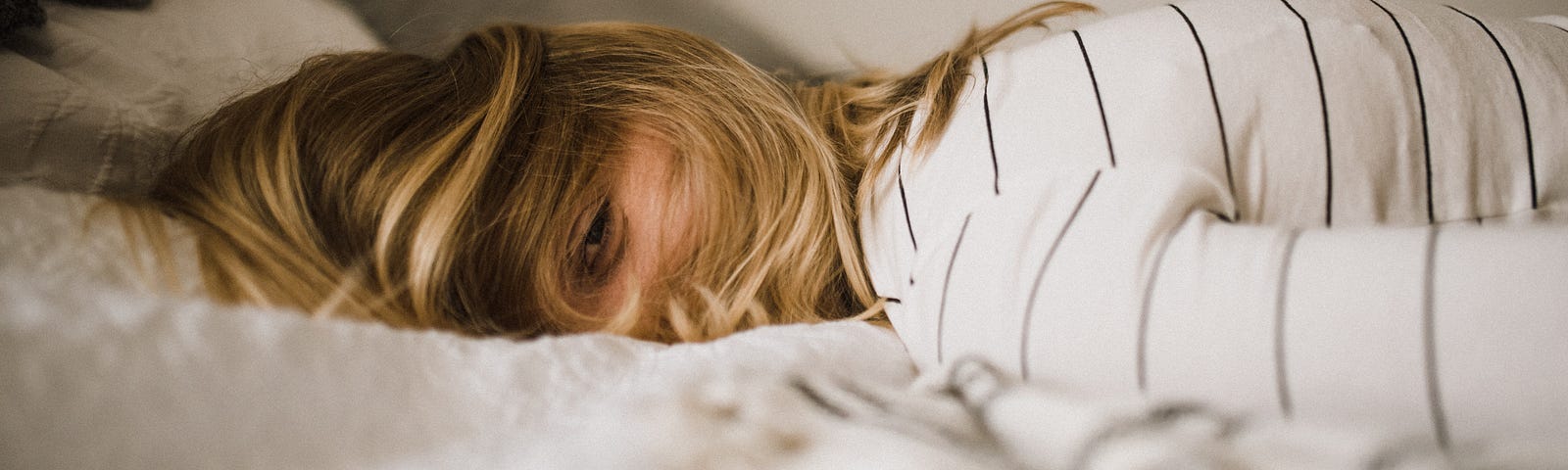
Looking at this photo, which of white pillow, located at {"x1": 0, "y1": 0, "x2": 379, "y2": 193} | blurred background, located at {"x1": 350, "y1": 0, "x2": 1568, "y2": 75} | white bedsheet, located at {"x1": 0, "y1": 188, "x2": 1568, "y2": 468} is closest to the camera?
white bedsheet, located at {"x1": 0, "y1": 188, "x2": 1568, "y2": 468}

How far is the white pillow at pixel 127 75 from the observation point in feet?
1.54

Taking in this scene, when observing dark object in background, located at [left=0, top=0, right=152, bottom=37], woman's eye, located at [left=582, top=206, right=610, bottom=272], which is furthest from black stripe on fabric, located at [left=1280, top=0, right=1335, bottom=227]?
dark object in background, located at [left=0, top=0, right=152, bottom=37]

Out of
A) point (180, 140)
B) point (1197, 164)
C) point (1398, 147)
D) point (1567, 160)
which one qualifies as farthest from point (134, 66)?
point (1567, 160)

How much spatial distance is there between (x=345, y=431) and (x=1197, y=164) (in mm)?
470

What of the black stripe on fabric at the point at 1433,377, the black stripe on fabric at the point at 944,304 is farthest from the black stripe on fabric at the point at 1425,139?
Result: the black stripe on fabric at the point at 944,304

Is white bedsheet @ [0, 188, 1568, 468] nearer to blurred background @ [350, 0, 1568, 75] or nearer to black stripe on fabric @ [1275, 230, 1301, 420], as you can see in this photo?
black stripe on fabric @ [1275, 230, 1301, 420]

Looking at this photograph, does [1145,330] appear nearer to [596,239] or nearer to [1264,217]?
[1264,217]

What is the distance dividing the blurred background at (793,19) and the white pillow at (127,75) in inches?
3.9

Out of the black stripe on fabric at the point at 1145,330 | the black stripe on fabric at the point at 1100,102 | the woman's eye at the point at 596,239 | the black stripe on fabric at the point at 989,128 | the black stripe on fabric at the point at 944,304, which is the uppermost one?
the black stripe on fabric at the point at 1100,102

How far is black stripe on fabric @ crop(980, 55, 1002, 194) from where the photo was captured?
0.44 metres

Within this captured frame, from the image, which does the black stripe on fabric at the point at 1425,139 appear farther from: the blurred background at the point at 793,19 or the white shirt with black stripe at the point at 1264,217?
the blurred background at the point at 793,19

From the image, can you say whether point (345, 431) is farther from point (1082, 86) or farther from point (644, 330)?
point (1082, 86)

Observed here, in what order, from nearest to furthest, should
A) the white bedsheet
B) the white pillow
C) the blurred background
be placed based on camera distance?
the white bedsheet, the white pillow, the blurred background

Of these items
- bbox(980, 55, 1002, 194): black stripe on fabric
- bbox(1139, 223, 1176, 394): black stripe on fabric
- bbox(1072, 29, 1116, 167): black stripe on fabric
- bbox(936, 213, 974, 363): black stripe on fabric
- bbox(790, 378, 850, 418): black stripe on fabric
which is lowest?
bbox(936, 213, 974, 363): black stripe on fabric
